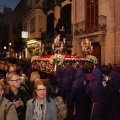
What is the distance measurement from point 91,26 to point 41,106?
15.5 metres

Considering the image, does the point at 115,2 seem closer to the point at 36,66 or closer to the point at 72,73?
the point at 36,66

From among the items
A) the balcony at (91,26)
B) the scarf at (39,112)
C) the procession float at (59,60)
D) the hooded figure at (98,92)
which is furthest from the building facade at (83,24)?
the scarf at (39,112)

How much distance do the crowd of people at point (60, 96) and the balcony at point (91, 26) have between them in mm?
10115

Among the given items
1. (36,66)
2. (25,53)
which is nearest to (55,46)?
(36,66)

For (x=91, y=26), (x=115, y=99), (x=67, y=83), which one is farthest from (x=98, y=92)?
(x=91, y=26)

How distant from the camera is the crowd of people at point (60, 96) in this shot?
337 cm

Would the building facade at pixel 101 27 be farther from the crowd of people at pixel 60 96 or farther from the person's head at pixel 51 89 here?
the person's head at pixel 51 89

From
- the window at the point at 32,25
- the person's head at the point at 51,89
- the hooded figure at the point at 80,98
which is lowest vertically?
the hooded figure at the point at 80,98

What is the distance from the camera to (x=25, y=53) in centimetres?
3853

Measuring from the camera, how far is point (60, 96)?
151 inches

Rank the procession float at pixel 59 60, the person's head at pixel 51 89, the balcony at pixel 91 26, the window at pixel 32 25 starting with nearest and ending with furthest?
the person's head at pixel 51 89 < the procession float at pixel 59 60 < the balcony at pixel 91 26 < the window at pixel 32 25

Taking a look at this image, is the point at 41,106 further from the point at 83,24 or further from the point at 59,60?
the point at 83,24

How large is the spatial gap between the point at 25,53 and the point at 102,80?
111ft

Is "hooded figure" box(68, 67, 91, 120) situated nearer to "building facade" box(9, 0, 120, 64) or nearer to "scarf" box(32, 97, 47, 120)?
"scarf" box(32, 97, 47, 120)
